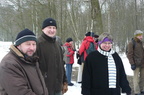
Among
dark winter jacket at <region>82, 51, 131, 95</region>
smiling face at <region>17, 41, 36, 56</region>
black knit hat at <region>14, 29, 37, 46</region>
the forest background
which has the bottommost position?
dark winter jacket at <region>82, 51, 131, 95</region>

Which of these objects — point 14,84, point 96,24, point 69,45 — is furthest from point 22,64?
point 96,24

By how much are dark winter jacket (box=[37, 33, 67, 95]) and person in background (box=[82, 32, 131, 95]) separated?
1.57ft

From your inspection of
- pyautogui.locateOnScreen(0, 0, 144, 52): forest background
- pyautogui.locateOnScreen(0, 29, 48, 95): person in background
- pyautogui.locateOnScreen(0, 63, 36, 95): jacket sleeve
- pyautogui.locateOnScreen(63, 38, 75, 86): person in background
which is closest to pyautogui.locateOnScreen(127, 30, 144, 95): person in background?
pyautogui.locateOnScreen(63, 38, 75, 86): person in background

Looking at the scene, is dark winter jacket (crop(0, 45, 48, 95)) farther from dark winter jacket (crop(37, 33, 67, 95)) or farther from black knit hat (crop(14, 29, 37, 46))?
dark winter jacket (crop(37, 33, 67, 95))

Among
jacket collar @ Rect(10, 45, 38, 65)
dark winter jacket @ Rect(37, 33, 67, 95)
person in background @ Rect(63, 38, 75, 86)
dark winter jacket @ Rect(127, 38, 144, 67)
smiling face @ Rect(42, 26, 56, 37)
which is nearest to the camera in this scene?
jacket collar @ Rect(10, 45, 38, 65)

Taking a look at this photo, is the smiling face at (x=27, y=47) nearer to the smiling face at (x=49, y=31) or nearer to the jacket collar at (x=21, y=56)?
the jacket collar at (x=21, y=56)

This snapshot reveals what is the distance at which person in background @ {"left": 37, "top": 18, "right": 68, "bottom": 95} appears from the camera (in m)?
2.92

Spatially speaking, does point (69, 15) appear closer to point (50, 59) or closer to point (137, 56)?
point (137, 56)

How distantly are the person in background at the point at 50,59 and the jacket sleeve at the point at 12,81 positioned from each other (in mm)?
1048

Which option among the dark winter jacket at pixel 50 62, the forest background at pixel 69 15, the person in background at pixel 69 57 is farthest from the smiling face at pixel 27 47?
the forest background at pixel 69 15

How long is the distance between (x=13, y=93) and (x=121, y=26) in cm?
2023

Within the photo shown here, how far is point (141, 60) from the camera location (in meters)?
5.31

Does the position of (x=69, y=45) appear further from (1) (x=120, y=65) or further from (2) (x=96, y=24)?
(1) (x=120, y=65)

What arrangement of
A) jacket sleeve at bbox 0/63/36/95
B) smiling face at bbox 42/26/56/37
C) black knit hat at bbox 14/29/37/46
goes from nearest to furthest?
jacket sleeve at bbox 0/63/36/95, black knit hat at bbox 14/29/37/46, smiling face at bbox 42/26/56/37
